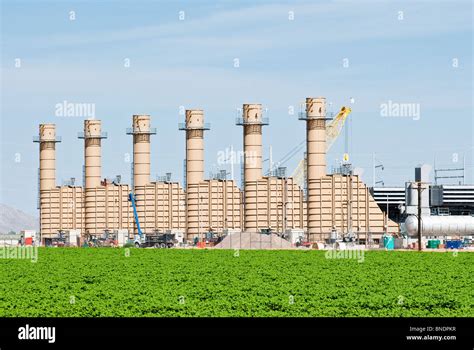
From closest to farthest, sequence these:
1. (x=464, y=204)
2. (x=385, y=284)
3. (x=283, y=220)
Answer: (x=385, y=284), (x=283, y=220), (x=464, y=204)

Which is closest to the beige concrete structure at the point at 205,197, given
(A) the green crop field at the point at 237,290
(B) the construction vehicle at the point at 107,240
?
(B) the construction vehicle at the point at 107,240

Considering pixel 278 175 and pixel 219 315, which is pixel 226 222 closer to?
pixel 278 175

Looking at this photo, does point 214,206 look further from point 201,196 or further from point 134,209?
point 134,209

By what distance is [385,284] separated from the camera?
36.0m

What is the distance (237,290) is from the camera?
108 ft

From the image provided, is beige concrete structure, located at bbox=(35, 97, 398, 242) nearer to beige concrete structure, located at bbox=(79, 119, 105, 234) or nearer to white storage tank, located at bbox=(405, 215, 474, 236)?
beige concrete structure, located at bbox=(79, 119, 105, 234)

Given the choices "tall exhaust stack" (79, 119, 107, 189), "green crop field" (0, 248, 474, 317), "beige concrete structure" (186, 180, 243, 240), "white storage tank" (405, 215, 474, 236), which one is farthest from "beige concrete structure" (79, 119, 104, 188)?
"green crop field" (0, 248, 474, 317)

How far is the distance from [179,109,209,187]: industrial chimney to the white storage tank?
81.5ft

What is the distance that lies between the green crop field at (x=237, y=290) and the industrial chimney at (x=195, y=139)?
58.7 metres

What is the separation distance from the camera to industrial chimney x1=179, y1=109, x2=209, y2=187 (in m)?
108

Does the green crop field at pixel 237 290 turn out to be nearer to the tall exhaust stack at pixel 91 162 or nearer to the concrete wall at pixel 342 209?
the concrete wall at pixel 342 209

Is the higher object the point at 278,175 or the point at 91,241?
the point at 278,175
